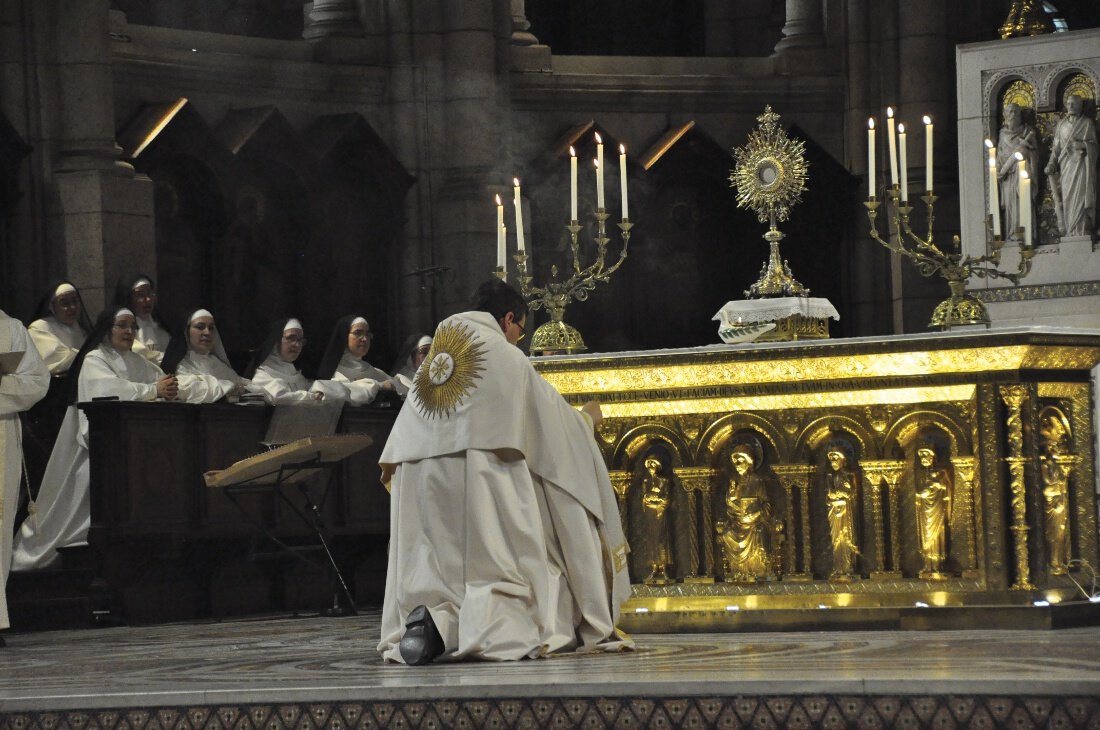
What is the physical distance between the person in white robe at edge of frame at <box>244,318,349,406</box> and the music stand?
90 cm

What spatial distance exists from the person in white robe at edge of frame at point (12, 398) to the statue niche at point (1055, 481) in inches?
183

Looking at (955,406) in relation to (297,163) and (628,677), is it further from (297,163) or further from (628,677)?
(297,163)

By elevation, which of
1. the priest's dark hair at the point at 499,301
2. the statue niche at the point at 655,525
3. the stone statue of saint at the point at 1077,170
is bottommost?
the statue niche at the point at 655,525

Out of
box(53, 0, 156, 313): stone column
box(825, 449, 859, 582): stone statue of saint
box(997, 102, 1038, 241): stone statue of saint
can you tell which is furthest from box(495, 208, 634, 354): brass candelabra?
box(997, 102, 1038, 241): stone statue of saint

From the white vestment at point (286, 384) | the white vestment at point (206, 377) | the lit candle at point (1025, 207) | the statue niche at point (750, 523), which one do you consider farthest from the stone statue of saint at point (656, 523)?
the white vestment at point (286, 384)

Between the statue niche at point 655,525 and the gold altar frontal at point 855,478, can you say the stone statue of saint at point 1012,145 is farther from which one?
the statue niche at point 655,525

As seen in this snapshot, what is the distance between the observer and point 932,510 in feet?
25.9

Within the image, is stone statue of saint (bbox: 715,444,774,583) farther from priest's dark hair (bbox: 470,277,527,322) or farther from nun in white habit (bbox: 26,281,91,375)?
nun in white habit (bbox: 26,281,91,375)

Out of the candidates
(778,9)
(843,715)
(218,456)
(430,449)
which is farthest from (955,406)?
(778,9)

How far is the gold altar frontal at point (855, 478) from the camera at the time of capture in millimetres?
7715

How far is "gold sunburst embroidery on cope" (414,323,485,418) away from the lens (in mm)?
7020

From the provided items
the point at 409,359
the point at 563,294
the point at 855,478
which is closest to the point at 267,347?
the point at 409,359

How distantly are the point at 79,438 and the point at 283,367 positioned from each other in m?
1.84

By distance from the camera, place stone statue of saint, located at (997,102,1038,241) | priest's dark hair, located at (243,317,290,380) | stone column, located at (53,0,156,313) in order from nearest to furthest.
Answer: priest's dark hair, located at (243,317,290,380) → stone column, located at (53,0,156,313) → stone statue of saint, located at (997,102,1038,241)
